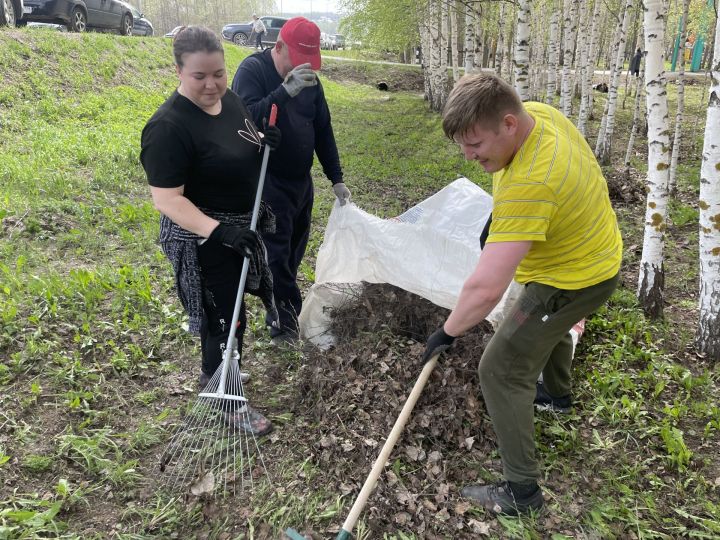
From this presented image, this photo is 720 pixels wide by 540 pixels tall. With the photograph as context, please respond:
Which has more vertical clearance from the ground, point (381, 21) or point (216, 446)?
point (381, 21)

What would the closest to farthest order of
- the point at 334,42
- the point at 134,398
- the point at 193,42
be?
the point at 193,42
the point at 134,398
the point at 334,42

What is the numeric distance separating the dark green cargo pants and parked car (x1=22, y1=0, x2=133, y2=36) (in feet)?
42.5

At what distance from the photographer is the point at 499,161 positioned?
1909 millimetres

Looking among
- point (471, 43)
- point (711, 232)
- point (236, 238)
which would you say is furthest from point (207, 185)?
point (471, 43)

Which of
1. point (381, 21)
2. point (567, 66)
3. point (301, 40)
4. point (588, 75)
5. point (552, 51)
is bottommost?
point (301, 40)

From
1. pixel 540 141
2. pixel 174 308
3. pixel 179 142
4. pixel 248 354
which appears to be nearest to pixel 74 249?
pixel 174 308

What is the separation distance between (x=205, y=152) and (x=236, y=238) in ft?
1.41

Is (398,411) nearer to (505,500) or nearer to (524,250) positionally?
(505,500)

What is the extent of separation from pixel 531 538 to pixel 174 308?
3.08 meters

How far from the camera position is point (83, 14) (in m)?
12.2

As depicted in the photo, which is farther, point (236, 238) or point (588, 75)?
point (588, 75)

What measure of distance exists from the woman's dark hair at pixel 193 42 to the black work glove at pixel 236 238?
30.5 inches

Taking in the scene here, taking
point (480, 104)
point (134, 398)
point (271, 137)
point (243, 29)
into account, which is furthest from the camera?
point (243, 29)

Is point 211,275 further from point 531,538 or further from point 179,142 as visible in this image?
point 531,538
